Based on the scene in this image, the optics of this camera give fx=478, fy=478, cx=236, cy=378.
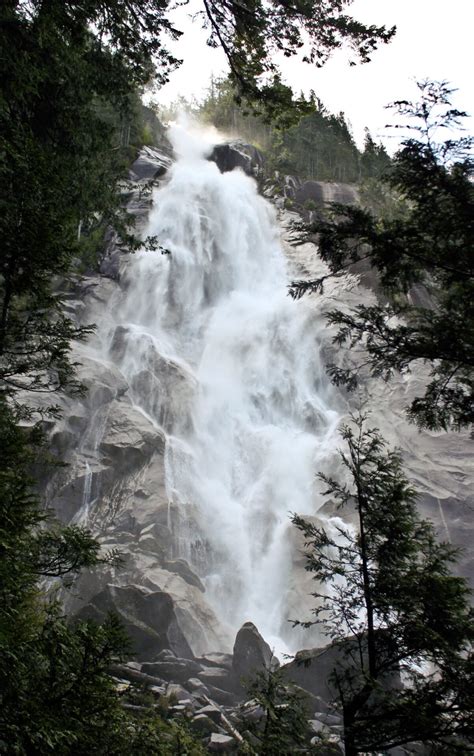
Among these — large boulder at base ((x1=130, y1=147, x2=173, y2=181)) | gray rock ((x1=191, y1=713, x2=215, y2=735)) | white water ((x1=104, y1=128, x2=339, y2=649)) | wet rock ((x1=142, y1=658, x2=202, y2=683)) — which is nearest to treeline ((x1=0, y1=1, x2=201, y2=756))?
gray rock ((x1=191, y1=713, x2=215, y2=735))

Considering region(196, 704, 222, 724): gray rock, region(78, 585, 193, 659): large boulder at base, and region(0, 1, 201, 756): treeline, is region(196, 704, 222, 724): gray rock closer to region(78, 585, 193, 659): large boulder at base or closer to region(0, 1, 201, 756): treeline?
region(0, 1, 201, 756): treeline

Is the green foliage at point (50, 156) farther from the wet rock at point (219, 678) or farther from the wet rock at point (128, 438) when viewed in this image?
the wet rock at point (128, 438)

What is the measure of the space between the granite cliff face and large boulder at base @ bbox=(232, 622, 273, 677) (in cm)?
6

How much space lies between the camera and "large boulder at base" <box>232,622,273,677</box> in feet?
46.2

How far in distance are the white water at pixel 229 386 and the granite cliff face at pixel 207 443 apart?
90 mm

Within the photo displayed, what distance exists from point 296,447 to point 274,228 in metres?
22.8

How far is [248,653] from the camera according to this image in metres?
14.3

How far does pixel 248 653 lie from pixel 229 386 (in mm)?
15403

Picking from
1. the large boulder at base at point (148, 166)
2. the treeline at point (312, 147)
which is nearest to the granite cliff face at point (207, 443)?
the large boulder at base at point (148, 166)

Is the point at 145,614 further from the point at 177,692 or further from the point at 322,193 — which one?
the point at 322,193

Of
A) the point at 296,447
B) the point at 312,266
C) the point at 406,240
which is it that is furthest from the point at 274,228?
the point at 406,240

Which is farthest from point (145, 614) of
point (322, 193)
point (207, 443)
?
point (322, 193)

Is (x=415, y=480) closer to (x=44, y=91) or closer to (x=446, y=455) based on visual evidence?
(x=446, y=455)

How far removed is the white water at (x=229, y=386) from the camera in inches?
791
